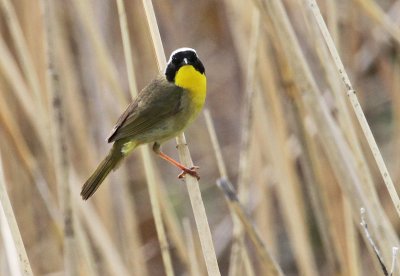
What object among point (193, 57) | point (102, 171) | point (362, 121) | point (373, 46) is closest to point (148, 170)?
point (102, 171)

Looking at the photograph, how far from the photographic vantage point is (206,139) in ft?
12.5

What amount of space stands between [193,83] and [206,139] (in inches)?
63.6

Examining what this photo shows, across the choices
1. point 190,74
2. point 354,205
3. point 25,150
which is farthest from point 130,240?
point 354,205

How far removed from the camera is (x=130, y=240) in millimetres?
2500

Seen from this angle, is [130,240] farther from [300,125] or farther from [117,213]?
[300,125]

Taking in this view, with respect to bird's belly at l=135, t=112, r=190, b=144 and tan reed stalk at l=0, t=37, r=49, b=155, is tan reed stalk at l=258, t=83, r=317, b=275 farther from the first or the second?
tan reed stalk at l=0, t=37, r=49, b=155

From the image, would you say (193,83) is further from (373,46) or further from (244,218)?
(373,46)

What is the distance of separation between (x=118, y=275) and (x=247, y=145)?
0.55 metres

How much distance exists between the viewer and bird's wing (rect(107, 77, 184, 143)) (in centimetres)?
211

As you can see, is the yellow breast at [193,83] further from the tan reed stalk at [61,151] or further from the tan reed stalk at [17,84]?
the tan reed stalk at [61,151]

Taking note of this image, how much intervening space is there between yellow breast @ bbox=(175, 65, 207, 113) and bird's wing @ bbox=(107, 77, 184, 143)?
0.9 inches

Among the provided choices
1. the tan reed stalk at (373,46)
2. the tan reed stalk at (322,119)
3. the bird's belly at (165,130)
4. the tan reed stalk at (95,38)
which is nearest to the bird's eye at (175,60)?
the bird's belly at (165,130)

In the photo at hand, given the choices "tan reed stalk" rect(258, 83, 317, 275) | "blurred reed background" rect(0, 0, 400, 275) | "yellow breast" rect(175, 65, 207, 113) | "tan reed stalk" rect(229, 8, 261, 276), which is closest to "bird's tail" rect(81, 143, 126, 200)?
"blurred reed background" rect(0, 0, 400, 275)

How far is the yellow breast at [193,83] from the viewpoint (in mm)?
2172
